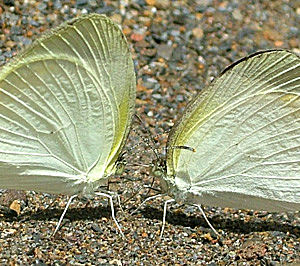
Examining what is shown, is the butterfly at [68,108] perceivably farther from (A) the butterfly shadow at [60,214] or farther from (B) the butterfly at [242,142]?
(B) the butterfly at [242,142]

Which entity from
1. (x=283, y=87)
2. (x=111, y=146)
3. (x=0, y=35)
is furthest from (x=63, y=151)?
(x=0, y=35)

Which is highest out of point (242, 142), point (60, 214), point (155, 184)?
point (242, 142)

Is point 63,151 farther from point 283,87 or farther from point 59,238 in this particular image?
point 283,87

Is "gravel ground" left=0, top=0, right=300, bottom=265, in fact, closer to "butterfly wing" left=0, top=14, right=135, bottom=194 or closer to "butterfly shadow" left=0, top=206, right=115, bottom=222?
"butterfly shadow" left=0, top=206, right=115, bottom=222

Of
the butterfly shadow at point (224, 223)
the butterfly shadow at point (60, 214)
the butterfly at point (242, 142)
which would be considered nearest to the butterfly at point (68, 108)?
the butterfly shadow at point (60, 214)

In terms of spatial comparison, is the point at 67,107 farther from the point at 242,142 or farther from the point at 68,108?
the point at 242,142

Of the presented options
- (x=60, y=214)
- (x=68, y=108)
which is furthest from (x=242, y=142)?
(x=60, y=214)
